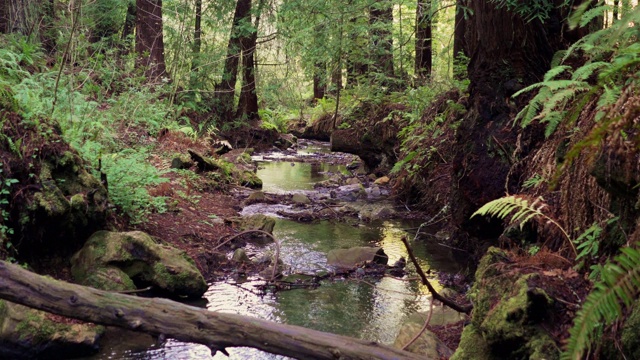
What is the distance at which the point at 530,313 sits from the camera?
3166 millimetres

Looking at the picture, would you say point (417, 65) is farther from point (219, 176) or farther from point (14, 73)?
point (14, 73)

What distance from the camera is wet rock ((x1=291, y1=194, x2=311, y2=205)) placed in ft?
32.9

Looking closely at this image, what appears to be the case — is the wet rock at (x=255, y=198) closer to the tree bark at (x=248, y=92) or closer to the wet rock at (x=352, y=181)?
A: the wet rock at (x=352, y=181)

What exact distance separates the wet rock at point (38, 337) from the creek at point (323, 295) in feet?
0.56

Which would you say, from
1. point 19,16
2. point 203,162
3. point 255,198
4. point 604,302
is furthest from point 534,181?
point 19,16

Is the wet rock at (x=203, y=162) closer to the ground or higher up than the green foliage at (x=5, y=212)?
closer to the ground

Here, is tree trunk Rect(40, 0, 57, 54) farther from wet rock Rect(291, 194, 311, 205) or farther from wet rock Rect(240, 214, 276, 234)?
wet rock Rect(240, 214, 276, 234)

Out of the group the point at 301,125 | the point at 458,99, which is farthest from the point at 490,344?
the point at 301,125

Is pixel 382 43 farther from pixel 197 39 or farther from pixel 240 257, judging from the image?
pixel 240 257

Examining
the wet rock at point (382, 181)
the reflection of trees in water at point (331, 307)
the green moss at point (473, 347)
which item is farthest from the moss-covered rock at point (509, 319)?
the wet rock at point (382, 181)

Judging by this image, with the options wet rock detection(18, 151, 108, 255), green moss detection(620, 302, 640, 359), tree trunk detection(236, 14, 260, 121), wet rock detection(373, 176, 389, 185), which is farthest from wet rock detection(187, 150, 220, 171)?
green moss detection(620, 302, 640, 359)

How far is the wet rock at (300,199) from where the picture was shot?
32.9 ft

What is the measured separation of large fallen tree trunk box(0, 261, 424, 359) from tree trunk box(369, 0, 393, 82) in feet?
32.3

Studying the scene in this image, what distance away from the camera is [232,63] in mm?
16281
